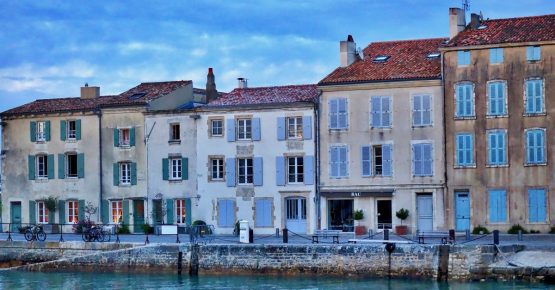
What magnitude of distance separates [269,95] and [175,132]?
5067mm

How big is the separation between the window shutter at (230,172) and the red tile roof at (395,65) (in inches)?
233

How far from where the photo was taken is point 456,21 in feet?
181

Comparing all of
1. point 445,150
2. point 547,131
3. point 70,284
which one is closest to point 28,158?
point 70,284

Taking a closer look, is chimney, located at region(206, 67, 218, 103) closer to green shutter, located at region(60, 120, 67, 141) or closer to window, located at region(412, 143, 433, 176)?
green shutter, located at region(60, 120, 67, 141)

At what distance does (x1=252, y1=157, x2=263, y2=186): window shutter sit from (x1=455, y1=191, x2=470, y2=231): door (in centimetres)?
947

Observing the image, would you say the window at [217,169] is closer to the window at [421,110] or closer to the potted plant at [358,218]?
the potted plant at [358,218]

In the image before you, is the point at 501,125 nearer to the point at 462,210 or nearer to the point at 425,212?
the point at 462,210

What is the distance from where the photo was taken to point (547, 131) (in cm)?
5206

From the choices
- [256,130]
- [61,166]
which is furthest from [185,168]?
[61,166]

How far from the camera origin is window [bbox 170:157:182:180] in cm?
6028

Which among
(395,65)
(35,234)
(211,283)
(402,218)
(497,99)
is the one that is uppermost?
(395,65)

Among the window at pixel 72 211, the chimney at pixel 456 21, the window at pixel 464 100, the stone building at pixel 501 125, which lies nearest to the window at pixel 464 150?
the stone building at pixel 501 125

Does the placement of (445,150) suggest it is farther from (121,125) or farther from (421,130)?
(121,125)

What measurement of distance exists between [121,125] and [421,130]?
619 inches
